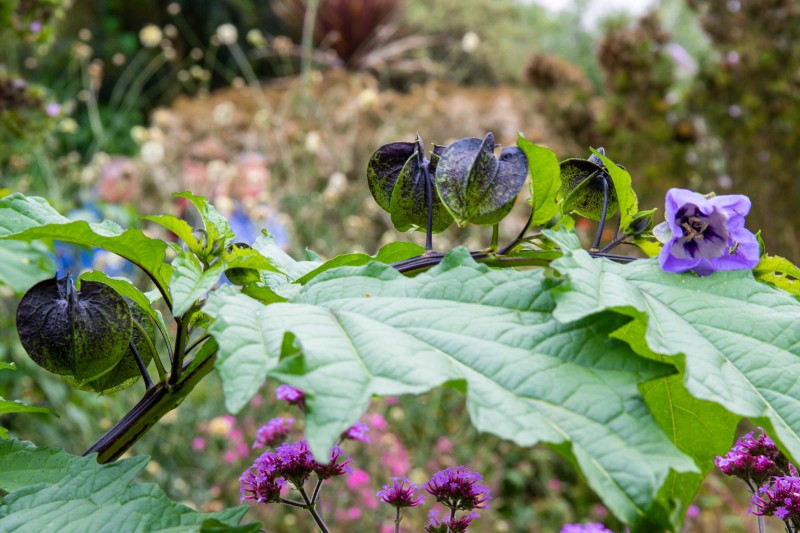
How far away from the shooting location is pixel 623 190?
56cm

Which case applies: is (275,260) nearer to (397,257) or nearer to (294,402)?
(397,257)

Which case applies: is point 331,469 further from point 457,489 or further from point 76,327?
point 76,327

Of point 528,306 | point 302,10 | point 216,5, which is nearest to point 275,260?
point 528,306

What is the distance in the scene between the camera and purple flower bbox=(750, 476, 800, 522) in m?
0.55

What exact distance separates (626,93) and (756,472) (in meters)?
4.68

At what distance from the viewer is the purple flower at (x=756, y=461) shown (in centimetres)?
63

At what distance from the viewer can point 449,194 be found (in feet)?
1.80

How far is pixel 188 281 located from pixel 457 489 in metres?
0.31

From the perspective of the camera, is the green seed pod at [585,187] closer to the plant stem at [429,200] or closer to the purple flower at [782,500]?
the plant stem at [429,200]

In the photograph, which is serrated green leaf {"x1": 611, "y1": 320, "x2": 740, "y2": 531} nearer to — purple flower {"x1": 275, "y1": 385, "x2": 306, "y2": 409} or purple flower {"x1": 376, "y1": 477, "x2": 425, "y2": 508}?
purple flower {"x1": 376, "y1": 477, "x2": 425, "y2": 508}

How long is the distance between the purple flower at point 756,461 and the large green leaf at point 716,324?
20 centimetres

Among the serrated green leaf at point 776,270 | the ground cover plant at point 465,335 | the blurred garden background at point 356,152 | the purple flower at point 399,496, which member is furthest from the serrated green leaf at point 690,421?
the blurred garden background at point 356,152

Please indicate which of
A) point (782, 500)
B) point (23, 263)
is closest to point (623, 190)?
point (782, 500)

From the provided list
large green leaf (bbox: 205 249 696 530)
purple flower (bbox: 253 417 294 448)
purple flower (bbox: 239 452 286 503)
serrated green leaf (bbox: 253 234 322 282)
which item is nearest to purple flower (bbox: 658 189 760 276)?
large green leaf (bbox: 205 249 696 530)
